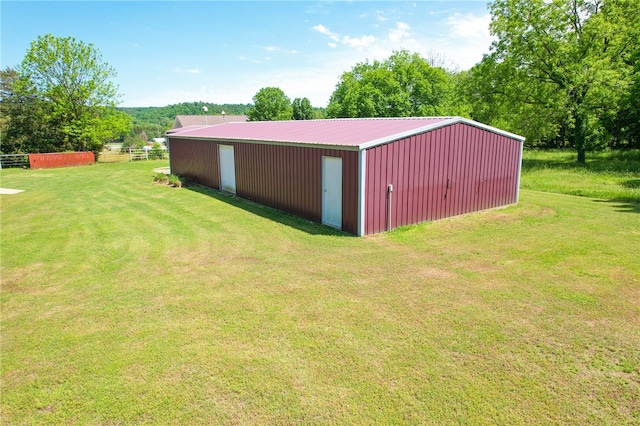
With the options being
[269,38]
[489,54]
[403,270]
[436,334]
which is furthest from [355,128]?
[489,54]

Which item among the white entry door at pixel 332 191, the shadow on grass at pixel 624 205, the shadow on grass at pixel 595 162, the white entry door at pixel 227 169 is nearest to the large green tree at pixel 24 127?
the white entry door at pixel 227 169

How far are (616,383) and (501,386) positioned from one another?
122 cm

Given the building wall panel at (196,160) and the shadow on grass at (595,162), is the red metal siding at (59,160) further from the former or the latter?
the shadow on grass at (595,162)

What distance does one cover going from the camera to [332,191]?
10.4 meters

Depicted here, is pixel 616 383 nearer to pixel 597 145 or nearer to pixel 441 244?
pixel 441 244

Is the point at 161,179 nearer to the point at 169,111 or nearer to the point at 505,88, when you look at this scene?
the point at 505,88

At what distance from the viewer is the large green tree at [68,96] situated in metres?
28.9

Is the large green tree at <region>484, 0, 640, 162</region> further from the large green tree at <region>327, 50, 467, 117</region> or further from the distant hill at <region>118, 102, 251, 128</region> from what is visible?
the distant hill at <region>118, 102, 251, 128</region>

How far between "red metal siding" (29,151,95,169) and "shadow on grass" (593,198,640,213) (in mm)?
30345

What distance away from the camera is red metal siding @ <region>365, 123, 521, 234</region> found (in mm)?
9758

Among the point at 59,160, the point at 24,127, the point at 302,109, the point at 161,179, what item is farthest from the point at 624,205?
the point at 302,109

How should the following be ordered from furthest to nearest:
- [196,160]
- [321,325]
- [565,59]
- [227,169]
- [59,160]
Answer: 1. [59,160]
2. [565,59]
3. [196,160]
4. [227,169]
5. [321,325]

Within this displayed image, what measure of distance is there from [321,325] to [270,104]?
162ft

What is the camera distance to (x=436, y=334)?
510cm
